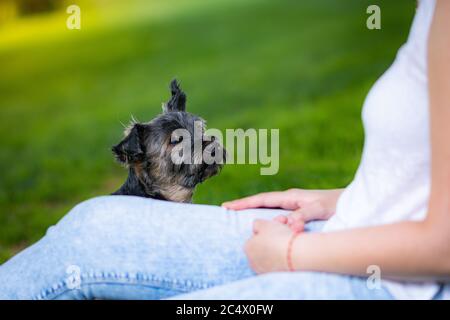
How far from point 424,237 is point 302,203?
0.79m

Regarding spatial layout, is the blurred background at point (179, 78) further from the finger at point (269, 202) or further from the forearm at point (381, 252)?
the forearm at point (381, 252)

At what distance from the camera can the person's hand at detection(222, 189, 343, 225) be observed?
2348mm

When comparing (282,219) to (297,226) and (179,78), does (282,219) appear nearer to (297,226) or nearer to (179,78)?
(297,226)

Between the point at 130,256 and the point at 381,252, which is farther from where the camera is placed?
the point at 130,256

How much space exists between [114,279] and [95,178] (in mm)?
4781

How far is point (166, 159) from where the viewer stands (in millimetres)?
3971

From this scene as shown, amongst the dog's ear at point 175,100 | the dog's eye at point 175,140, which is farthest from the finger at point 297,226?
the dog's ear at point 175,100

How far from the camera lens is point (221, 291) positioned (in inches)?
74.6

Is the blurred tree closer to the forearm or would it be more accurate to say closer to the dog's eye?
the dog's eye

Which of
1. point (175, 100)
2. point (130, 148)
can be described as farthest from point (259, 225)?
point (175, 100)

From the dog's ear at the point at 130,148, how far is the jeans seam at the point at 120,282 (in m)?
1.66

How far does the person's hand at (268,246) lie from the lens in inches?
75.6

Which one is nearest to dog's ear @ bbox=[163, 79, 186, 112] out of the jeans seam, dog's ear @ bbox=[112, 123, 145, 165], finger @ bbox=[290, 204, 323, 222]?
dog's ear @ bbox=[112, 123, 145, 165]
